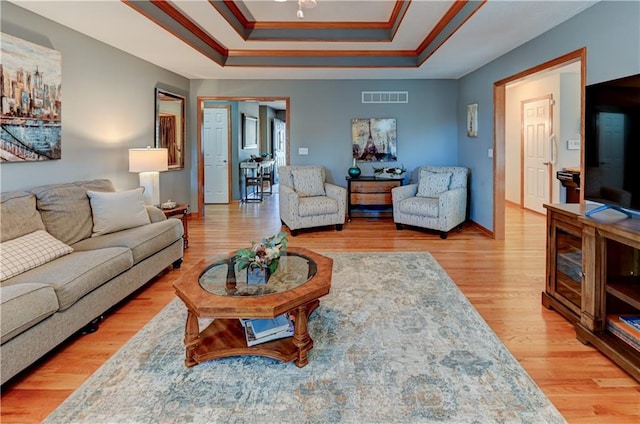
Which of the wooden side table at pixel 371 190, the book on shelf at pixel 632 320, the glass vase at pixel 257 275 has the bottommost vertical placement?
the book on shelf at pixel 632 320

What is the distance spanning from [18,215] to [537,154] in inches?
297

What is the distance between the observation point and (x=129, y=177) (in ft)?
15.8

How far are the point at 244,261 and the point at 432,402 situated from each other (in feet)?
4.13

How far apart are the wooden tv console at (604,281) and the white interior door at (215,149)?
23.3 feet

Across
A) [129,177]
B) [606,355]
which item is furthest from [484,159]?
[129,177]

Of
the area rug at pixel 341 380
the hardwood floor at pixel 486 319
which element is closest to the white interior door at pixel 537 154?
the hardwood floor at pixel 486 319

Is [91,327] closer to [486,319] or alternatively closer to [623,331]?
[486,319]

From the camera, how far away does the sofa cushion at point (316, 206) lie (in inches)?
217

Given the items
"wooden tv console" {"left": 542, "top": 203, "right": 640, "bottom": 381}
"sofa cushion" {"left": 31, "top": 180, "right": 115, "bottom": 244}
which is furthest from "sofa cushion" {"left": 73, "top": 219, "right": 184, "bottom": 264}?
"wooden tv console" {"left": 542, "top": 203, "right": 640, "bottom": 381}

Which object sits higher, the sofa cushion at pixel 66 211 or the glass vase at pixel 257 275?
the sofa cushion at pixel 66 211

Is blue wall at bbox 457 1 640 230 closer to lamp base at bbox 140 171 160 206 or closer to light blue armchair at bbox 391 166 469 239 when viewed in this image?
light blue armchair at bbox 391 166 469 239

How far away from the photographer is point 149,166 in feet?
14.6

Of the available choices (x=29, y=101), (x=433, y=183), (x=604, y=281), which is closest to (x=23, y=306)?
(x=29, y=101)

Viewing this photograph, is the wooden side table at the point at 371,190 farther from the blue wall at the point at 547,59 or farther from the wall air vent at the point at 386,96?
the wall air vent at the point at 386,96
